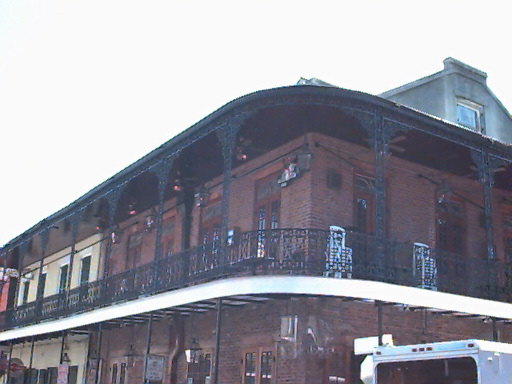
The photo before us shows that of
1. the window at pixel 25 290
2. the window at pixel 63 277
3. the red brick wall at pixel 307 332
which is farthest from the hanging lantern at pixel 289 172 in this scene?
the window at pixel 25 290

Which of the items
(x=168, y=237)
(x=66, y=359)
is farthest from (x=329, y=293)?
(x=66, y=359)

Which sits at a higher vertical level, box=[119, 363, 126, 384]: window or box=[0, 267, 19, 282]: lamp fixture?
box=[0, 267, 19, 282]: lamp fixture

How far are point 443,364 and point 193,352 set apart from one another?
310 inches

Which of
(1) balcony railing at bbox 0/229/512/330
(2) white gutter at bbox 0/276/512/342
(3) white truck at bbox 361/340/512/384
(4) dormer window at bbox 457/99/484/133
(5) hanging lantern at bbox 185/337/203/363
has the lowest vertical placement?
(3) white truck at bbox 361/340/512/384

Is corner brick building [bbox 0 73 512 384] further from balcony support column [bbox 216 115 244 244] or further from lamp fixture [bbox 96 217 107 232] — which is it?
lamp fixture [bbox 96 217 107 232]

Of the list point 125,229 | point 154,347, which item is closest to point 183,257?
point 154,347

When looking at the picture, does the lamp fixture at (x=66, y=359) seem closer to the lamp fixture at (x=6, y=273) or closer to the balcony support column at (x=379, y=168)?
the lamp fixture at (x=6, y=273)

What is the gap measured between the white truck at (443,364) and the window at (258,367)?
3.51 metres

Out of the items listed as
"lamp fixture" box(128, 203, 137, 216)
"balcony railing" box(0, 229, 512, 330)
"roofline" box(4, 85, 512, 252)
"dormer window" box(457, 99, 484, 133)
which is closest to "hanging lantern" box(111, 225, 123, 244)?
"lamp fixture" box(128, 203, 137, 216)

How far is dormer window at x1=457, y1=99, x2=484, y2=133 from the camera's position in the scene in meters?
19.0

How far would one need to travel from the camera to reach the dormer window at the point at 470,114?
747 inches

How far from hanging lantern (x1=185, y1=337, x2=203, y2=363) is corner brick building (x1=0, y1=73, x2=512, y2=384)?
0.16 feet

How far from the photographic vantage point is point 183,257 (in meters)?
14.3

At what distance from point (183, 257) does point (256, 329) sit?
200cm
